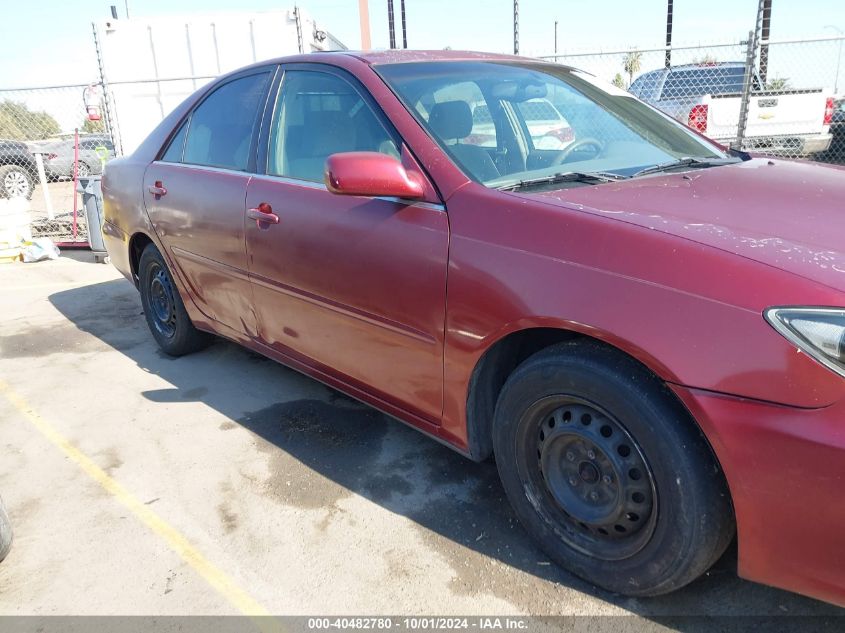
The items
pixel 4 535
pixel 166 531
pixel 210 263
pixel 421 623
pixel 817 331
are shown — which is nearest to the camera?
pixel 817 331

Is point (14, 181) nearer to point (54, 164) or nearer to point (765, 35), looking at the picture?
point (54, 164)

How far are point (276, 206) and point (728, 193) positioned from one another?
6.05 feet

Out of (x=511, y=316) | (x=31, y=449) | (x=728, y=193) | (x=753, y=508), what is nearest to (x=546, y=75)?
(x=728, y=193)

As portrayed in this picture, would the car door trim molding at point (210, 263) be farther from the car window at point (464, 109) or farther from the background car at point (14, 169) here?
the background car at point (14, 169)

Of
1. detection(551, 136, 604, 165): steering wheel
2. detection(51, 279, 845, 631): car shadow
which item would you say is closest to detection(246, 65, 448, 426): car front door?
detection(51, 279, 845, 631): car shadow

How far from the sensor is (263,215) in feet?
10.0

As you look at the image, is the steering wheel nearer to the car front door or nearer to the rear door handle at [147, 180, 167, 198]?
the car front door

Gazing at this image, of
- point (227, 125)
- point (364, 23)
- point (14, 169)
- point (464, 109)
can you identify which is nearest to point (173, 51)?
point (364, 23)

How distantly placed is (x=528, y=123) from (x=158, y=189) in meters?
2.28

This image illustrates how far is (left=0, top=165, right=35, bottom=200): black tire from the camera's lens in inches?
496

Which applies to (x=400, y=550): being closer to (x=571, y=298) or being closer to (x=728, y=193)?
(x=571, y=298)

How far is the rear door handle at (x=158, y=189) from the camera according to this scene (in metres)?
3.91

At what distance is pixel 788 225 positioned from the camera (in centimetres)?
191

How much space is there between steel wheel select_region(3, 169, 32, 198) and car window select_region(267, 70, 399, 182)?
38.3 feet
